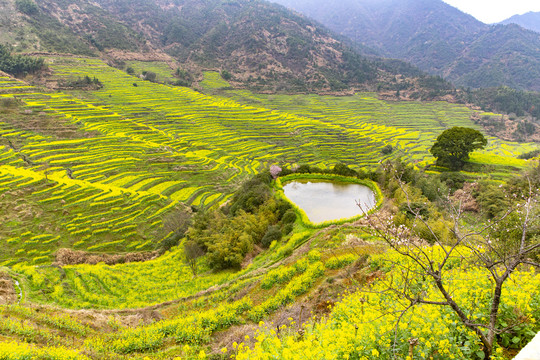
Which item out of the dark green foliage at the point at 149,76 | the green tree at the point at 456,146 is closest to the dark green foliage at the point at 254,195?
the green tree at the point at 456,146

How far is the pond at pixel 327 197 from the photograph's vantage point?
23.2 m

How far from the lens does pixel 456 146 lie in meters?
43.9

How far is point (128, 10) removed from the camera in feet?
525

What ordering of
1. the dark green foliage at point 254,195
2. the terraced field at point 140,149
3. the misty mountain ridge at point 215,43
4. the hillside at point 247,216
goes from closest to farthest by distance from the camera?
the hillside at point 247,216
the dark green foliage at point 254,195
the terraced field at point 140,149
the misty mountain ridge at point 215,43

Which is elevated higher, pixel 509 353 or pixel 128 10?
pixel 128 10

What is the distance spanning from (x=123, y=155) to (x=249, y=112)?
133 feet

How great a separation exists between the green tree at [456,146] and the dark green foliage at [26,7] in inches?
5429

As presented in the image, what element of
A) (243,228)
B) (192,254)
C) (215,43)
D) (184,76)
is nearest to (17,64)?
(184,76)

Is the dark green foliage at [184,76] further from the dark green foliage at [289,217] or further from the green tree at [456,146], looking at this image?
the dark green foliage at [289,217]

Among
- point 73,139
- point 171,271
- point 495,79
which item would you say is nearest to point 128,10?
point 73,139

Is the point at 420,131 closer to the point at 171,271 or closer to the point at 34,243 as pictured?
the point at 171,271

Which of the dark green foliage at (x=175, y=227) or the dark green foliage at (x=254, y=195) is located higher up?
the dark green foliage at (x=254, y=195)

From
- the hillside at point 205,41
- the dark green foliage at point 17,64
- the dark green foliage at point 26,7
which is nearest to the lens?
the dark green foliage at point 17,64

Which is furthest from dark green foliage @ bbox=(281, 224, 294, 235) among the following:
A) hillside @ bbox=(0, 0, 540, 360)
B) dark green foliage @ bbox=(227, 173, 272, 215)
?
dark green foliage @ bbox=(227, 173, 272, 215)
